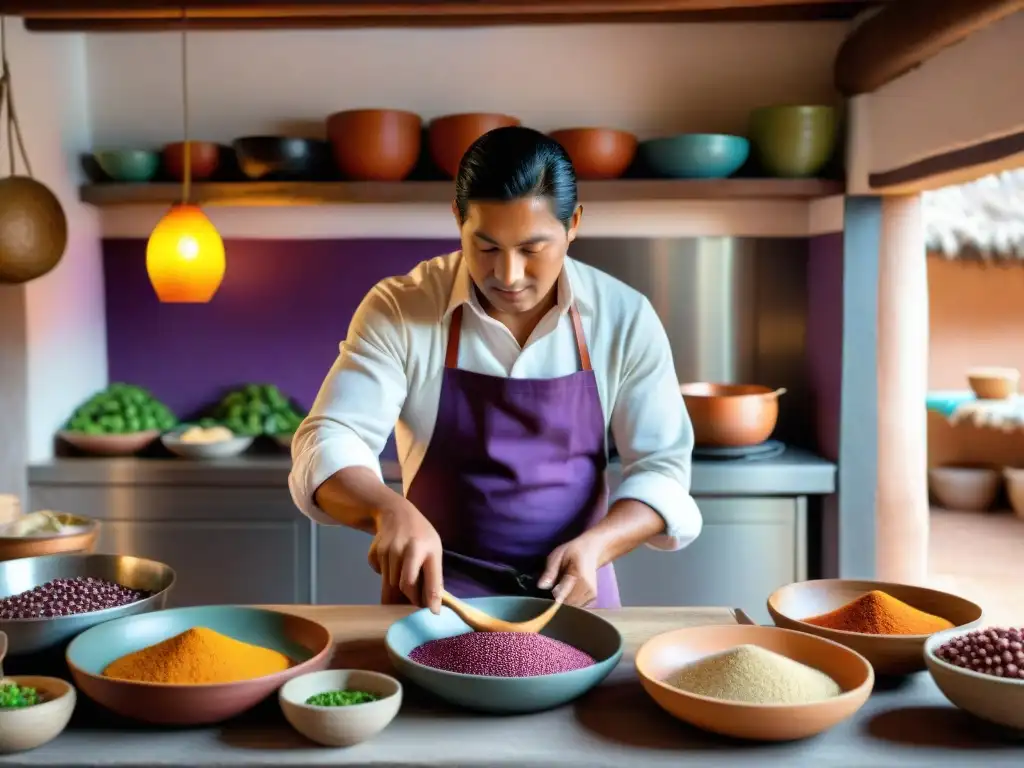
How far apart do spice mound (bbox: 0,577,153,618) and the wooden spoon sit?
1.66 ft

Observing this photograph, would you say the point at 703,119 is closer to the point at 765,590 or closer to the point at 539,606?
the point at 765,590

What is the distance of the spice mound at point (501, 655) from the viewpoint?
1431 millimetres

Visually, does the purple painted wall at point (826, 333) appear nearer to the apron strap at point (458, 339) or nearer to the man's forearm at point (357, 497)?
the apron strap at point (458, 339)

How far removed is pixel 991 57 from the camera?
273cm

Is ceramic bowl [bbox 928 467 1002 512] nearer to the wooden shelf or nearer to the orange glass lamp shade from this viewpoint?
the wooden shelf

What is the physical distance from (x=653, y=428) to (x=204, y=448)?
2084 mm

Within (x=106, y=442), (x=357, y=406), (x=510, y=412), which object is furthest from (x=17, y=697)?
(x=106, y=442)

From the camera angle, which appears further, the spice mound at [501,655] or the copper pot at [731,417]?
the copper pot at [731,417]

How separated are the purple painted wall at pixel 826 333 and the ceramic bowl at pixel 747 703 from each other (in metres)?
2.23

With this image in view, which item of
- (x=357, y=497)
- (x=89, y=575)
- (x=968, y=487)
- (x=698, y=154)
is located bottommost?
(x=968, y=487)

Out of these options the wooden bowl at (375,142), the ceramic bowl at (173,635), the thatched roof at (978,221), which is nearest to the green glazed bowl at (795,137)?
the wooden bowl at (375,142)

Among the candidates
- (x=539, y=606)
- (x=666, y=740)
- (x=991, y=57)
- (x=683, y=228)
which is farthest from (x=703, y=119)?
(x=666, y=740)

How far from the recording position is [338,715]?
50.6 inches

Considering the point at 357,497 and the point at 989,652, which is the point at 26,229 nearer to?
the point at 357,497
